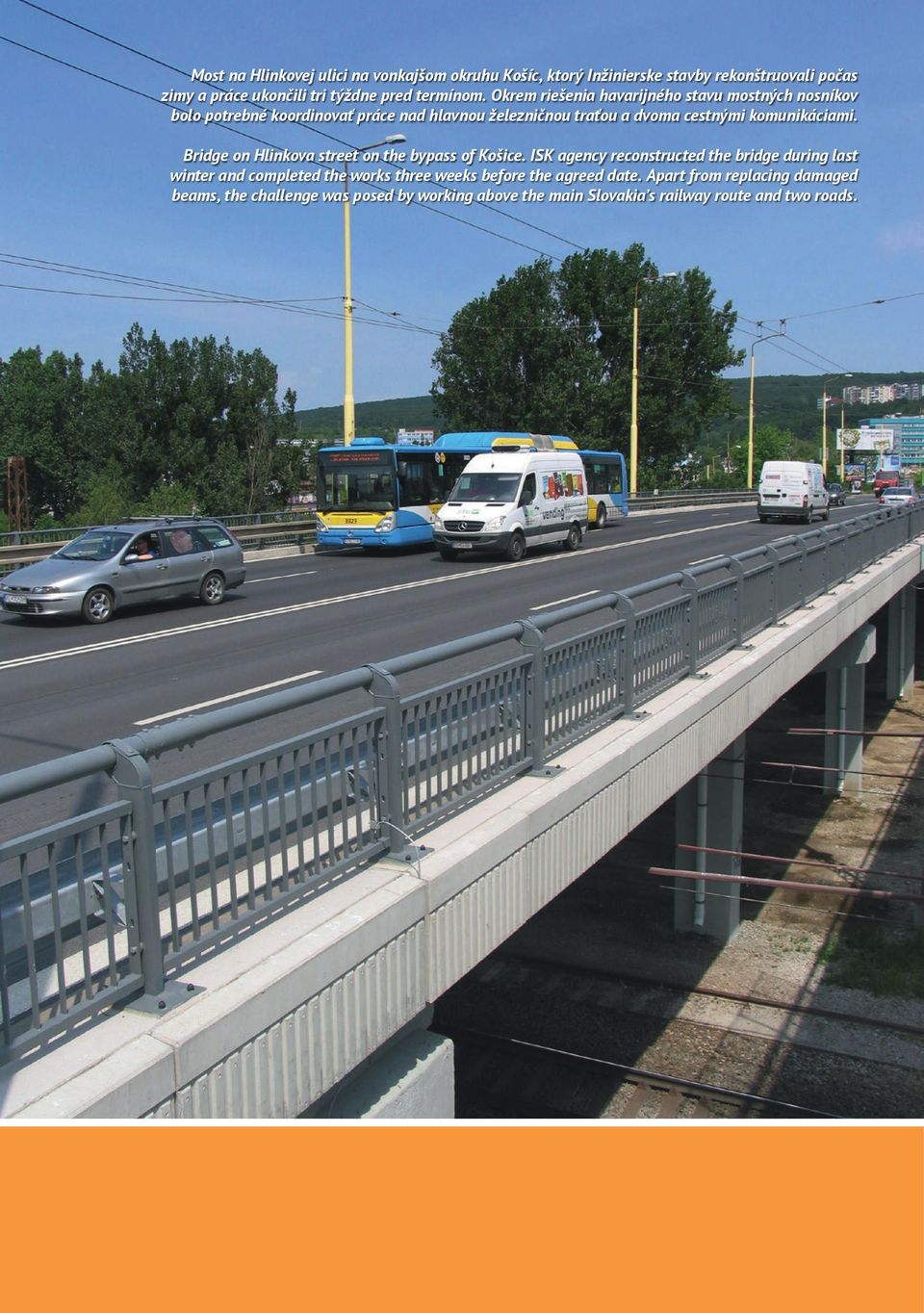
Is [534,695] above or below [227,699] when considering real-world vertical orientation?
above

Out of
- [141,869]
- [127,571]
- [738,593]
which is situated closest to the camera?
[141,869]

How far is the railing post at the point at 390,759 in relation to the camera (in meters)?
5.35

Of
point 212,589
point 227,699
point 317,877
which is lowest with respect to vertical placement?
point 227,699

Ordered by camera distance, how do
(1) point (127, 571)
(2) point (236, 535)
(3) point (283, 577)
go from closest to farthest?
(1) point (127, 571), (3) point (283, 577), (2) point (236, 535)

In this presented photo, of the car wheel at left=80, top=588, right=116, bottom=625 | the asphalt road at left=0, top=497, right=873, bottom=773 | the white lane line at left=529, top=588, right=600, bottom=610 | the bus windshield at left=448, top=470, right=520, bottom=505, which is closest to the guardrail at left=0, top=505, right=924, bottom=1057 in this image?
the asphalt road at left=0, top=497, right=873, bottom=773

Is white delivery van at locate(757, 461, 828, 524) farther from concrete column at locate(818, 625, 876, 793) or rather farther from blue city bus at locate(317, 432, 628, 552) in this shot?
concrete column at locate(818, 625, 876, 793)

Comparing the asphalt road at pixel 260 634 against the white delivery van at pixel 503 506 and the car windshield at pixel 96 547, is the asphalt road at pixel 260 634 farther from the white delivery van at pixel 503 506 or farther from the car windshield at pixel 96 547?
the car windshield at pixel 96 547

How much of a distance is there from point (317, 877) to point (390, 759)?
0.72m

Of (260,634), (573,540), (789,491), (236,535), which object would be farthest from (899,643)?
(260,634)

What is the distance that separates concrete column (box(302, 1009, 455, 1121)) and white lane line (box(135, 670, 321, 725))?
5249mm

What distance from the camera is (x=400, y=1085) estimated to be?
5250 mm

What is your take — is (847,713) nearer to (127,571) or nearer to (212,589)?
(212,589)

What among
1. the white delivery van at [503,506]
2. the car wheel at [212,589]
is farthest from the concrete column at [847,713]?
the car wheel at [212,589]

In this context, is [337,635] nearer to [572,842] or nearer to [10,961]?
[572,842]
